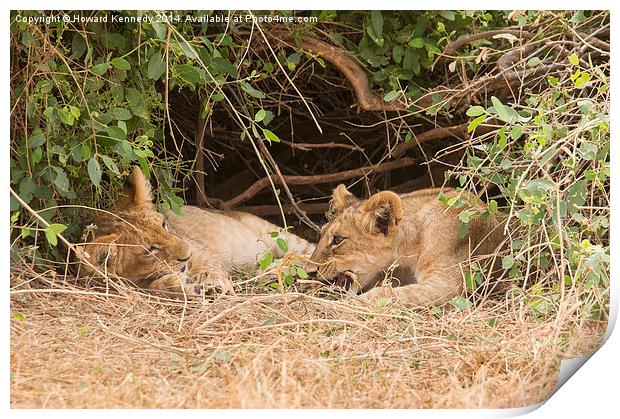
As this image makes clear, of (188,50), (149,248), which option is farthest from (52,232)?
(149,248)

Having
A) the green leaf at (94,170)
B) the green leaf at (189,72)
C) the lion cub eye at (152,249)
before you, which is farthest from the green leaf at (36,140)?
the lion cub eye at (152,249)

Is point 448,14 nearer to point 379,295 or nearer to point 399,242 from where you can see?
point 399,242

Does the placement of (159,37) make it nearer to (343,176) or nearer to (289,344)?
(289,344)

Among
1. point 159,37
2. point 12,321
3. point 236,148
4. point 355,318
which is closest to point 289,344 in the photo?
point 355,318

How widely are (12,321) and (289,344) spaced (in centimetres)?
82

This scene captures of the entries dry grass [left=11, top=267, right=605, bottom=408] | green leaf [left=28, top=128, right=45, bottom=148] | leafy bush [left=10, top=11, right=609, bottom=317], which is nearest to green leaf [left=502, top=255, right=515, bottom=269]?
leafy bush [left=10, top=11, right=609, bottom=317]

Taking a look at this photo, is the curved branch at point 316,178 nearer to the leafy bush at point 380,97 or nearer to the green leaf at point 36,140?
the leafy bush at point 380,97

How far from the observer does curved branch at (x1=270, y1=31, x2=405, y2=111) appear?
12.4 feet

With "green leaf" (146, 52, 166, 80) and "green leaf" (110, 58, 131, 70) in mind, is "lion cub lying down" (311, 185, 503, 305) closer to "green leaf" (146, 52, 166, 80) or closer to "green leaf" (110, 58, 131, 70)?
"green leaf" (146, 52, 166, 80)

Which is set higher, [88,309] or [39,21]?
[39,21]

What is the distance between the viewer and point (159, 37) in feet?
9.95

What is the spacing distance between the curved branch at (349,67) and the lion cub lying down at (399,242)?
1.33 ft

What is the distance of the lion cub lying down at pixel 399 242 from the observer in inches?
142
